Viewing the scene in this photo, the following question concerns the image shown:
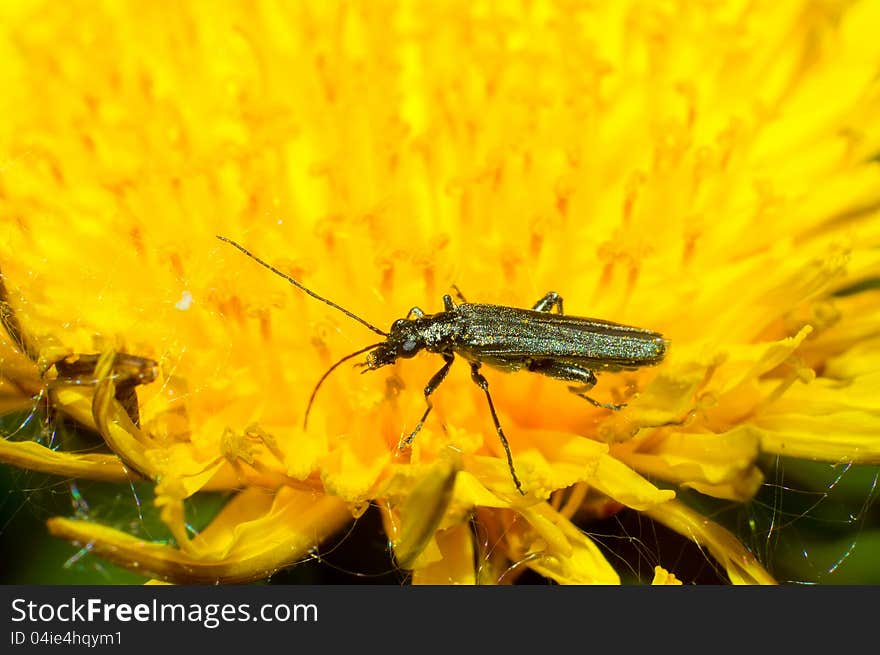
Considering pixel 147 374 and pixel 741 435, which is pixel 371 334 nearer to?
pixel 147 374

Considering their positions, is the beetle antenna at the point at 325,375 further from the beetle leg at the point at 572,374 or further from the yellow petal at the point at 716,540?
the yellow petal at the point at 716,540

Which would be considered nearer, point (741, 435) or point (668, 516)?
point (741, 435)

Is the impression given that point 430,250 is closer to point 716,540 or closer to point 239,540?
point 239,540

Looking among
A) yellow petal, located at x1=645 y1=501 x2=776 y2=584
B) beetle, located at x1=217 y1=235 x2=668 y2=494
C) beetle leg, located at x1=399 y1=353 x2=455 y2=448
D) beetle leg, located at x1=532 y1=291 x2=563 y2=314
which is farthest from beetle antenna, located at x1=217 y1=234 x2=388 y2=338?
yellow petal, located at x1=645 y1=501 x2=776 y2=584

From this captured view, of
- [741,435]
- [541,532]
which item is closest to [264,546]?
[541,532]

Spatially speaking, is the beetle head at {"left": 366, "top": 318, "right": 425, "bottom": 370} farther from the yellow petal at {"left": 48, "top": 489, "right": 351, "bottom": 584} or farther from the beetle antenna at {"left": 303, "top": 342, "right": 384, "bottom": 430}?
the yellow petal at {"left": 48, "top": 489, "right": 351, "bottom": 584}

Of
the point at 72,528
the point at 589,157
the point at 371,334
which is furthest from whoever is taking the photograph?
the point at 589,157

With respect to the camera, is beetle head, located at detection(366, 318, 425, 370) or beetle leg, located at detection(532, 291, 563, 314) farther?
beetle leg, located at detection(532, 291, 563, 314)

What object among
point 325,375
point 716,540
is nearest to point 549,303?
point 325,375
